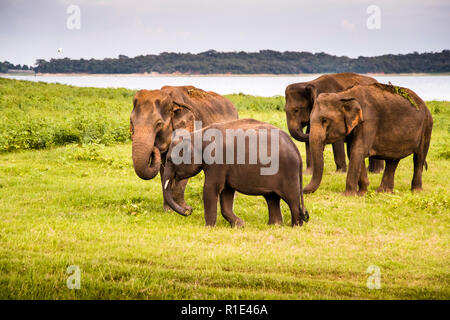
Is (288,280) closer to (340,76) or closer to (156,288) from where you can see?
(156,288)

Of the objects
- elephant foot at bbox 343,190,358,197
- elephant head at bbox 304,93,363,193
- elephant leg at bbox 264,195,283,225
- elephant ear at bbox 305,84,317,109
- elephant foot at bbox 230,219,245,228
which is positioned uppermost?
elephant ear at bbox 305,84,317,109

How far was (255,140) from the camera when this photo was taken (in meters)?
10.0

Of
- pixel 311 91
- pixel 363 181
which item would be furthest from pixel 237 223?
pixel 311 91

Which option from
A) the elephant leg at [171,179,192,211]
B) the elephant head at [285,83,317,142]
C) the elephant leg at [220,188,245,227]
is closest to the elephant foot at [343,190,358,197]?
the elephant head at [285,83,317,142]

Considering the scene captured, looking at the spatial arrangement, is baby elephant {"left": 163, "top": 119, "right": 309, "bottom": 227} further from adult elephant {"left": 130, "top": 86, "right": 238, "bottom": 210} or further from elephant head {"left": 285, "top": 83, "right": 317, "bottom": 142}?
elephant head {"left": 285, "top": 83, "right": 317, "bottom": 142}

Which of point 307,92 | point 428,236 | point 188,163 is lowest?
point 428,236

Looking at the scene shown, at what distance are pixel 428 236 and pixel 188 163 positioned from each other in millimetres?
4547

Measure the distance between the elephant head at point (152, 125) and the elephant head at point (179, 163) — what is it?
23 cm

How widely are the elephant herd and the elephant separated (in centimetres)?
2

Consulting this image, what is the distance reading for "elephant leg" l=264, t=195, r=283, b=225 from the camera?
1052 cm

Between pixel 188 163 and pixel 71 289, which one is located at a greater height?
pixel 188 163

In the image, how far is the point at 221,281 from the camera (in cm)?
730
